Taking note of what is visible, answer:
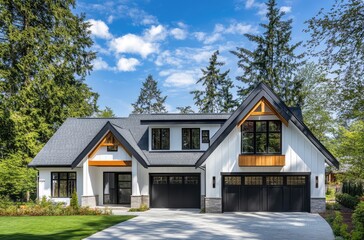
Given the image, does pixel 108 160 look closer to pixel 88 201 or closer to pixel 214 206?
pixel 88 201

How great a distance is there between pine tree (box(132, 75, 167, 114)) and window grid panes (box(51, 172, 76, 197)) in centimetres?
4920

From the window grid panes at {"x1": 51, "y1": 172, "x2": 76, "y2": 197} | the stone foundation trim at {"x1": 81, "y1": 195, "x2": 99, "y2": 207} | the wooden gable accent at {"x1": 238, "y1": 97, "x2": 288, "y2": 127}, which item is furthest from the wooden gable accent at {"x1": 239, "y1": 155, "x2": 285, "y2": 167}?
the window grid panes at {"x1": 51, "y1": 172, "x2": 76, "y2": 197}

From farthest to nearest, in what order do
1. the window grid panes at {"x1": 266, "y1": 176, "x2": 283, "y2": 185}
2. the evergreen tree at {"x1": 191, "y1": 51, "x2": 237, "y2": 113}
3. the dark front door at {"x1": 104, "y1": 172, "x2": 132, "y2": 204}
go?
1. the evergreen tree at {"x1": 191, "y1": 51, "x2": 237, "y2": 113}
2. the dark front door at {"x1": 104, "y1": 172, "x2": 132, "y2": 204}
3. the window grid panes at {"x1": 266, "y1": 176, "x2": 283, "y2": 185}

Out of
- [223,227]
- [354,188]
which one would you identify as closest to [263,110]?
[223,227]

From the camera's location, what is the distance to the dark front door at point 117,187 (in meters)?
21.3

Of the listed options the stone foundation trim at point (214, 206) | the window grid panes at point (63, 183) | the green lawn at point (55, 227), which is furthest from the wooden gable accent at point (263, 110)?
the window grid panes at point (63, 183)

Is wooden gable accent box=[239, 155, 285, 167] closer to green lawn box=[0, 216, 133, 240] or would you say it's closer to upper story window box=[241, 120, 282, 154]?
upper story window box=[241, 120, 282, 154]

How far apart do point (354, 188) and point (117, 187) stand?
16.7 m

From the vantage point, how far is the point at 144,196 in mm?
19609

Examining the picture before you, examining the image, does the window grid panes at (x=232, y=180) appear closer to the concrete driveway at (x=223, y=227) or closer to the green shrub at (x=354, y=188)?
the concrete driveway at (x=223, y=227)

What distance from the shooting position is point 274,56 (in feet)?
116

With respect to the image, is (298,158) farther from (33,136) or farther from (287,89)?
(33,136)

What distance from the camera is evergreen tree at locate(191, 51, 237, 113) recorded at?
43.6 metres

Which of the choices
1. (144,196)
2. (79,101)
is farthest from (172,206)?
(79,101)
